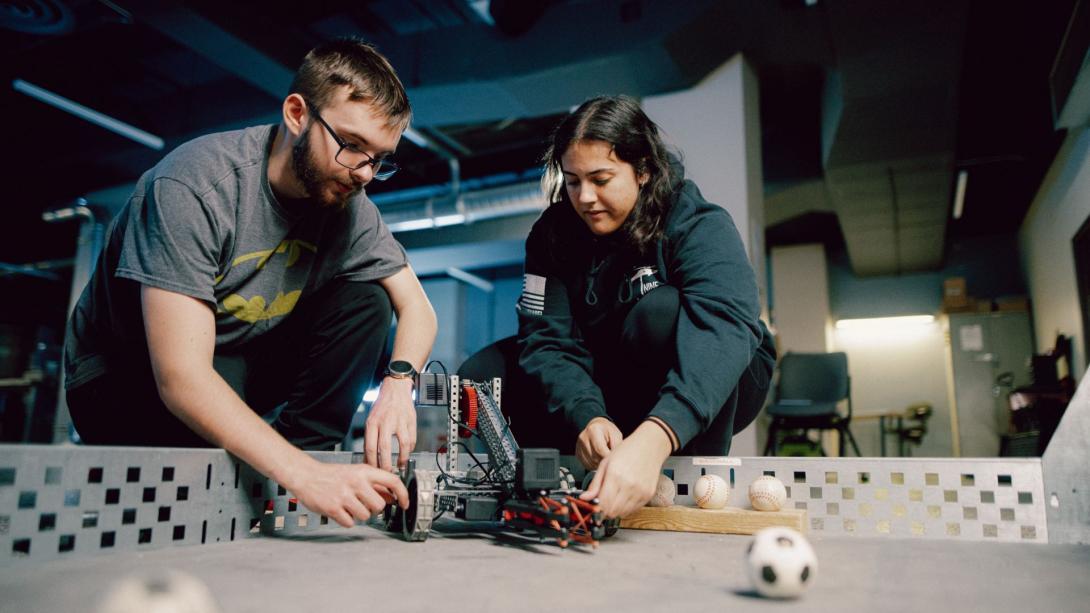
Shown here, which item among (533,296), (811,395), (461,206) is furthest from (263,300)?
(461,206)

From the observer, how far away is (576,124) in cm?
155

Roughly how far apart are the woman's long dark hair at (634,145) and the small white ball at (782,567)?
0.91 meters

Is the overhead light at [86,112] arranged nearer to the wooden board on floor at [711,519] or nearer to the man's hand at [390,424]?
the man's hand at [390,424]

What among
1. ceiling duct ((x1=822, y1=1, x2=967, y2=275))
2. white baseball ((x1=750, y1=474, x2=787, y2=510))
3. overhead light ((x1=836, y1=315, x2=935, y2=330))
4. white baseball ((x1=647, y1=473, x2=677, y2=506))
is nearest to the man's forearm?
white baseball ((x1=647, y1=473, x2=677, y2=506))

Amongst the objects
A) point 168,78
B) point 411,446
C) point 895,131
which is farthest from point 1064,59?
point 168,78

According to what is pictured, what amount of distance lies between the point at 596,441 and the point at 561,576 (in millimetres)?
407

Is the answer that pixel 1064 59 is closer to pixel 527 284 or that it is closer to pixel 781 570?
pixel 527 284

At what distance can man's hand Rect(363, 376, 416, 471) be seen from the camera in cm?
132

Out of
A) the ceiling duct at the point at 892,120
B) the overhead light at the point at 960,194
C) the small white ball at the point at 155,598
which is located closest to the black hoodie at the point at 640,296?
the small white ball at the point at 155,598

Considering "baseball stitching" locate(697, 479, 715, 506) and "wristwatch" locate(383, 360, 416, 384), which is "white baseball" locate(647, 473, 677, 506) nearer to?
"baseball stitching" locate(697, 479, 715, 506)

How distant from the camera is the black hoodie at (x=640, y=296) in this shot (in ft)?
4.14

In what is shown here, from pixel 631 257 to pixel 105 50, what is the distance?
5850 mm

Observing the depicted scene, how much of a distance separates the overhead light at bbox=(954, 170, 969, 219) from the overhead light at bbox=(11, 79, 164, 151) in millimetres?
7861

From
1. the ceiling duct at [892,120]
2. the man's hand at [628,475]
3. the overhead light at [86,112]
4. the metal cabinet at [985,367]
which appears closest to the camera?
the man's hand at [628,475]
